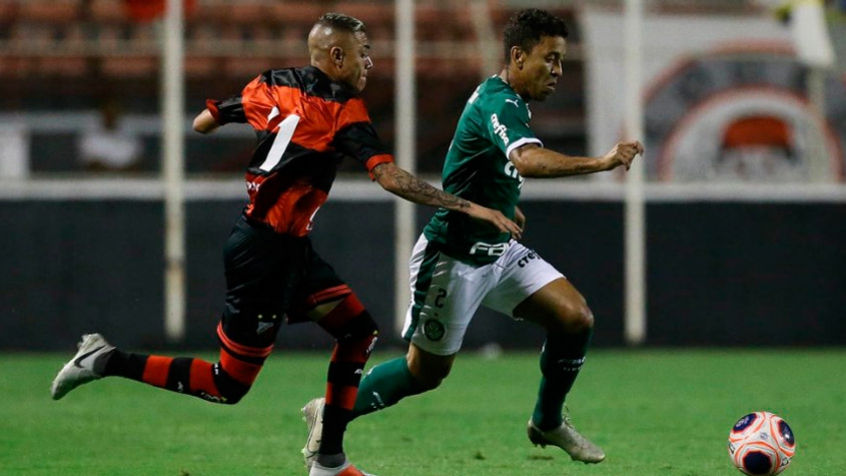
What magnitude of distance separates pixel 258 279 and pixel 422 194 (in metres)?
0.89

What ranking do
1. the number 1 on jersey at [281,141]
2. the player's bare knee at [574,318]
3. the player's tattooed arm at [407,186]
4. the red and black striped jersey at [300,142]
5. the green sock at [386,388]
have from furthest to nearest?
1. the green sock at [386,388]
2. the player's bare knee at [574,318]
3. the number 1 on jersey at [281,141]
4. the red and black striped jersey at [300,142]
5. the player's tattooed arm at [407,186]

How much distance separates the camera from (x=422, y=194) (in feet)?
21.6

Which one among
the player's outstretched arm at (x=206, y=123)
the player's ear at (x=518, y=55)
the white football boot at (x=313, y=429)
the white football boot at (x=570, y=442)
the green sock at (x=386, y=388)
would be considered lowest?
the white football boot at (x=570, y=442)

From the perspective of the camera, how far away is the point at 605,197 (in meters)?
16.3

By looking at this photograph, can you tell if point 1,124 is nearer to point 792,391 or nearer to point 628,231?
point 628,231

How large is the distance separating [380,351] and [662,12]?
5.02m

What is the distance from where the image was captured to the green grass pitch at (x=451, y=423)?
7816 millimetres

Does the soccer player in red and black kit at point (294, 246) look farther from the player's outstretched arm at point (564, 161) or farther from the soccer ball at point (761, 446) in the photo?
the soccer ball at point (761, 446)

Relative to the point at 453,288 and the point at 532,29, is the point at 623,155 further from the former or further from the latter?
the point at 453,288

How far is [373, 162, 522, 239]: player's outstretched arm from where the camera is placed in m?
6.52

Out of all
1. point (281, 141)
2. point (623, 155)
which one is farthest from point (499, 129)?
point (281, 141)

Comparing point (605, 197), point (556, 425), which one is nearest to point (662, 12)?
point (605, 197)

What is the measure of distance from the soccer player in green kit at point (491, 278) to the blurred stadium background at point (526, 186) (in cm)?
801

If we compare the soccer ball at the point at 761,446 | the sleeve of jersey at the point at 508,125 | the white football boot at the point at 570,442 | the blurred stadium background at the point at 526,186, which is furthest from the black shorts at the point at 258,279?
the blurred stadium background at the point at 526,186
